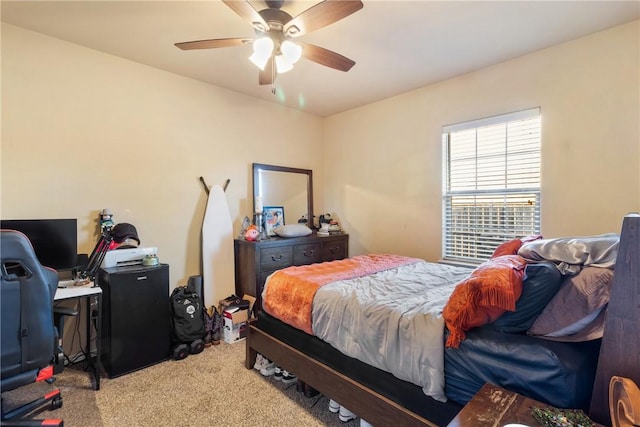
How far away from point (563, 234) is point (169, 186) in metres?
3.69

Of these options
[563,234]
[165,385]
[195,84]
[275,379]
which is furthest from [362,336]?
[195,84]

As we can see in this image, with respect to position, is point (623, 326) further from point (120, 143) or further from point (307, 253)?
point (120, 143)

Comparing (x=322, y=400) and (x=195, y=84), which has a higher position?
(x=195, y=84)

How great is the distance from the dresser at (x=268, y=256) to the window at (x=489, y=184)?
58.9 inches

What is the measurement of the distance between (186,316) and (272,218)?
1.54 m

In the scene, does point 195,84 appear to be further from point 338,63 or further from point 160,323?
point 160,323

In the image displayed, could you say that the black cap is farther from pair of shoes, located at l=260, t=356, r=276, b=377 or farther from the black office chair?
pair of shoes, located at l=260, t=356, r=276, b=377

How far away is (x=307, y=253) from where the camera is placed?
372 cm

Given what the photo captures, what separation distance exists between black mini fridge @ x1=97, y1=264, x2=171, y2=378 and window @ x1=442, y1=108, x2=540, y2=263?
2858mm

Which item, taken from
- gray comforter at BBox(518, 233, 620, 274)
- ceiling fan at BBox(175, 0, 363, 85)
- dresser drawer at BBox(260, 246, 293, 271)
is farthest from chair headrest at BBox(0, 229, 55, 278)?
gray comforter at BBox(518, 233, 620, 274)

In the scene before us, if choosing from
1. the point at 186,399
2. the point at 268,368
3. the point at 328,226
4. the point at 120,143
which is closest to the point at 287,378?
the point at 268,368

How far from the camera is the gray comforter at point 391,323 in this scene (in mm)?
1375

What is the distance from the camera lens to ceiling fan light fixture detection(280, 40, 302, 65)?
1.96m

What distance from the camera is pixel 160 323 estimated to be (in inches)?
102
